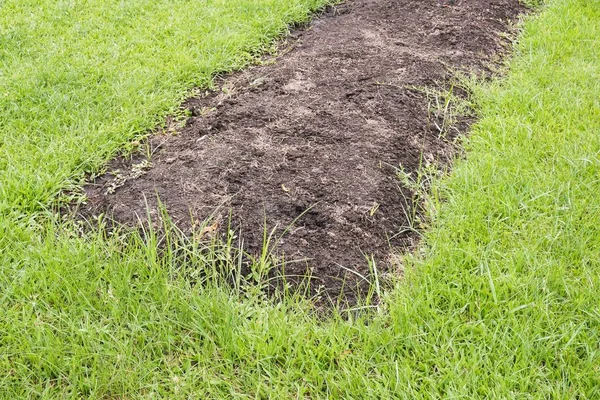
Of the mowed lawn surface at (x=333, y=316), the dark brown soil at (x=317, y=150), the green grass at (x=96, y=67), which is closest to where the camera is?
the mowed lawn surface at (x=333, y=316)

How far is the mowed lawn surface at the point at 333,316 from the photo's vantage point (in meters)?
1.89

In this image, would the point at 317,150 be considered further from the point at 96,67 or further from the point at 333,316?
the point at 96,67

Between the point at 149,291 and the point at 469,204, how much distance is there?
1.50 metres

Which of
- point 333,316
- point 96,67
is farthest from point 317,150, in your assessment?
point 96,67

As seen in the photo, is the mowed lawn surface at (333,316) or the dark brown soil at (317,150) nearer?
the mowed lawn surface at (333,316)

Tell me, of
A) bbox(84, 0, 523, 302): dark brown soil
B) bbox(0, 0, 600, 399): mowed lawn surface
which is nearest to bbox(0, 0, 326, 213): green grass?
bbox(0, 0, 600, 399): mowed lawn surface

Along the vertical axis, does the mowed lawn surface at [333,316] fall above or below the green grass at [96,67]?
below

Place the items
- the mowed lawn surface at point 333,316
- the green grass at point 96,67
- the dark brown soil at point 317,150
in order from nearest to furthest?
the mowed lawn surface at point 333,316, the dark brown soil at point 317,150, the green grass at point 96,67

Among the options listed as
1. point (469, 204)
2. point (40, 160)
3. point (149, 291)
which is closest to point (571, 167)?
point (469, 204)

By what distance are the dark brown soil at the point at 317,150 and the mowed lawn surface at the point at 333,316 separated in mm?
211

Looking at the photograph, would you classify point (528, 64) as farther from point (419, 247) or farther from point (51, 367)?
point (51, 367)

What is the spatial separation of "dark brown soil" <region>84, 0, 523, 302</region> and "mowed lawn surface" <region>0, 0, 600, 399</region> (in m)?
0.21

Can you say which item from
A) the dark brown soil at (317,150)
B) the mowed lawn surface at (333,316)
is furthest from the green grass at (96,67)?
the dark brown soil at (317,150)

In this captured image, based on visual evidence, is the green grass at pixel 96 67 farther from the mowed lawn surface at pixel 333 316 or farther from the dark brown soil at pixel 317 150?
the dark brown soil at pixel 317 150
